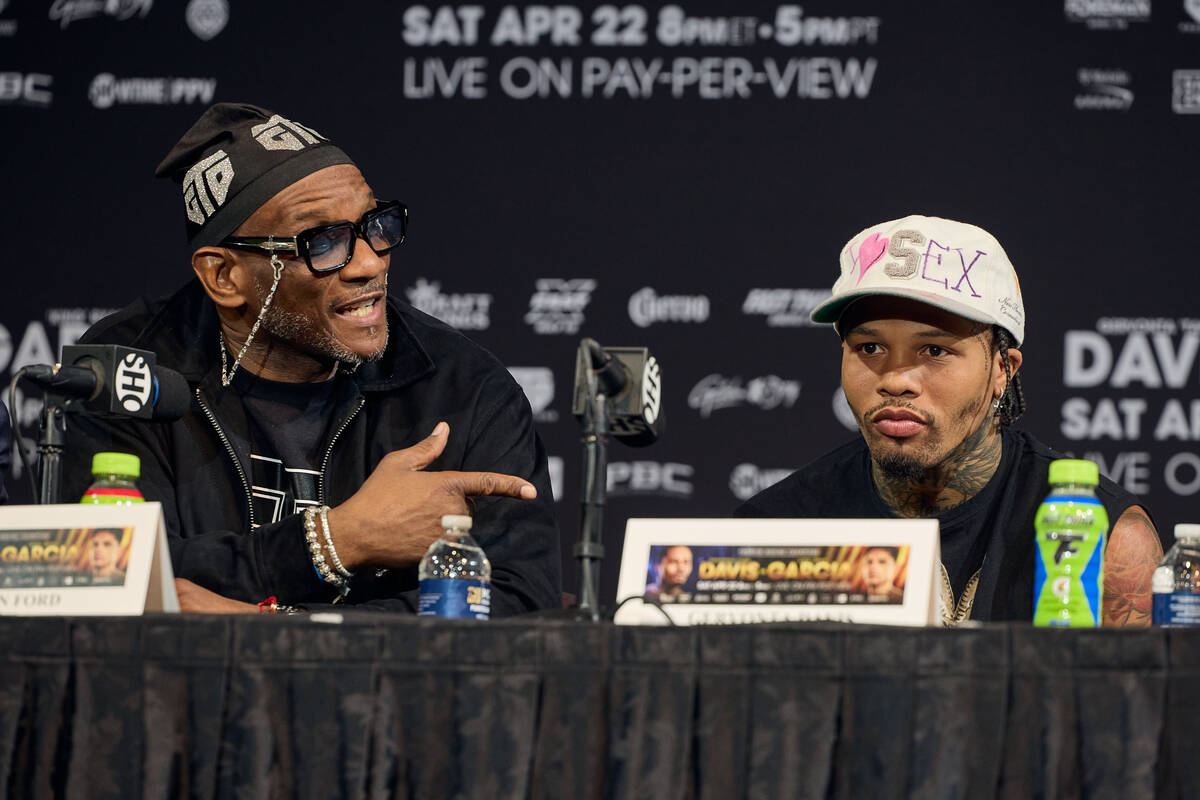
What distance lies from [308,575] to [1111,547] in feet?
3.86

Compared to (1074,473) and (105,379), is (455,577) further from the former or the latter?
(1074,473)

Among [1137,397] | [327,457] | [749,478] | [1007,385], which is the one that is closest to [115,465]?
[327,457]

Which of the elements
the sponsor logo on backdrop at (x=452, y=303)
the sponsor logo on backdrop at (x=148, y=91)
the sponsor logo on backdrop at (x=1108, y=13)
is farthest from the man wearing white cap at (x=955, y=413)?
the sponsor logo on backdrop at (x=148, y=91)

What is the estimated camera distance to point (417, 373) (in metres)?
2.64

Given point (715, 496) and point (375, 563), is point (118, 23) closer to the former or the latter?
point (715, 496)

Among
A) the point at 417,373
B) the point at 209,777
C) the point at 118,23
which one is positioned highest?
the point at 118,23

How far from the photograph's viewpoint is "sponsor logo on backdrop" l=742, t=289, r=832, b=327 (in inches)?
166

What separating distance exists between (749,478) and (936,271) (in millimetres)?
1995

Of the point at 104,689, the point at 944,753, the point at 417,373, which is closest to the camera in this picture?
the point at 944,753

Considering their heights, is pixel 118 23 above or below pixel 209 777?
above

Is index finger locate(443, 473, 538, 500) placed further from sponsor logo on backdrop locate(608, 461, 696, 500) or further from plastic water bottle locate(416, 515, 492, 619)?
sponsor logo on backdrop locate(608, 461, 696, 500)

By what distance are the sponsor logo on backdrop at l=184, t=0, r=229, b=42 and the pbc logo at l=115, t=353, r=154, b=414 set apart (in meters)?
2.87

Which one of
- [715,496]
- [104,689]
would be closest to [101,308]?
[715,496]

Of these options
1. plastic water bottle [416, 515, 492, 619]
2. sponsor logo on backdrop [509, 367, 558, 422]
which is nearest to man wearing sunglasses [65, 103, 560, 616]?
plastic water bottle [416, 515, 492, 619]
